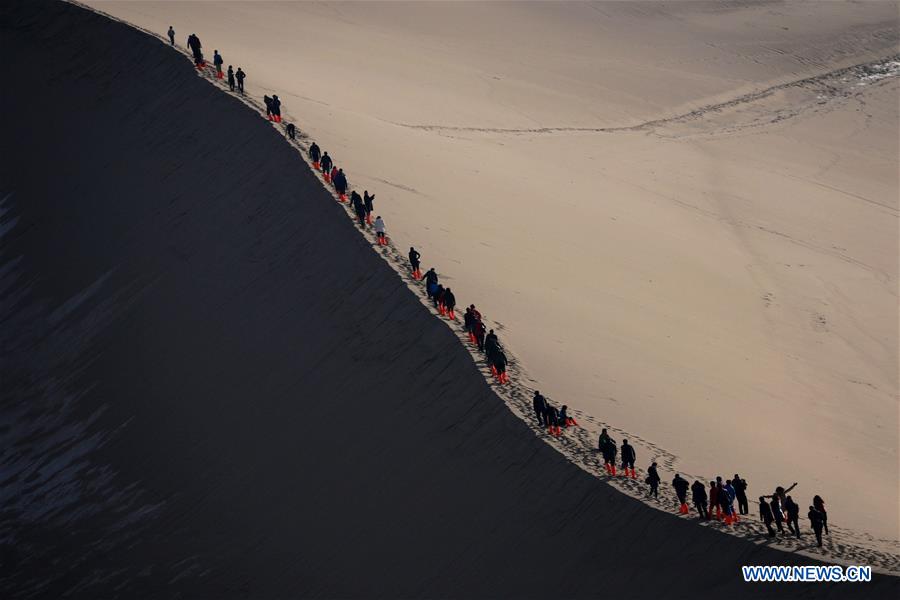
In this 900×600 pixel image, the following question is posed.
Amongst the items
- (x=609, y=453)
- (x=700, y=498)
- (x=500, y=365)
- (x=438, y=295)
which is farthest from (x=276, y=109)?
(x=700, y=498)

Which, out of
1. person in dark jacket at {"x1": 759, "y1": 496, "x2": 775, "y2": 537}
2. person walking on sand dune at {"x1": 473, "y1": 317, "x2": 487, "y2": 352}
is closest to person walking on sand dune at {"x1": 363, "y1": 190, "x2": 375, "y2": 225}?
person walking on sand dune at {"x1": 473, "y1": 317, "x2": 487, "y2": 352}

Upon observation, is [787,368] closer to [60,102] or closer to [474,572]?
[474,572]

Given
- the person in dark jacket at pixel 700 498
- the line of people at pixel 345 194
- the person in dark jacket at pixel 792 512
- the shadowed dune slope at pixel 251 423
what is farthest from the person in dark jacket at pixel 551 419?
the line of people at pixel 345 194

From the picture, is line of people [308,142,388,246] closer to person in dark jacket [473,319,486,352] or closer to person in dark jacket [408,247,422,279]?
person in dark jacket [408,247,422,279]

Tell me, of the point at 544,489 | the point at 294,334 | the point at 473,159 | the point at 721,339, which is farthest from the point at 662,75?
the point at 544,489

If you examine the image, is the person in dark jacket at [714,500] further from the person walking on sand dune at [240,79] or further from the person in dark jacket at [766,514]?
the person walking on sand dune at [240,79]

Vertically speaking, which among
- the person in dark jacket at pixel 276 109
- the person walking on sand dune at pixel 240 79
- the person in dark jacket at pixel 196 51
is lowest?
the person in dark jacket at pixel 276 109

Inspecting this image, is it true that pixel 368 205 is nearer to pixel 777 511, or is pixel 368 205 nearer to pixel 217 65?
pixel 217 65
